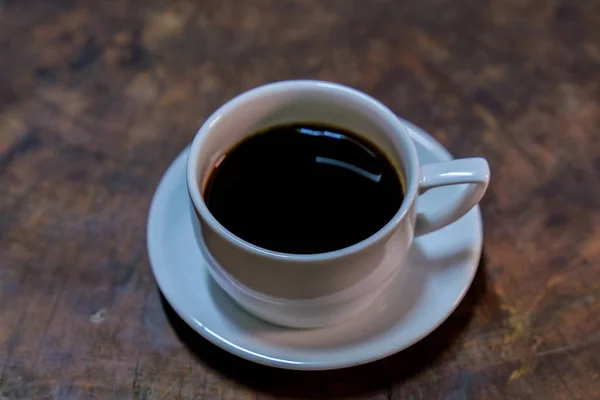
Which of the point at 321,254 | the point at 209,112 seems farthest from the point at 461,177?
the point at 209,112

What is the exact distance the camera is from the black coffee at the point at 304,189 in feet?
2.19

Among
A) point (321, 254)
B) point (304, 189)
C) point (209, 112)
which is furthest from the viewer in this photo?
point (209, 112)

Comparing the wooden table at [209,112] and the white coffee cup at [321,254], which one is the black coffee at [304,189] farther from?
the wooden table at [209,112]

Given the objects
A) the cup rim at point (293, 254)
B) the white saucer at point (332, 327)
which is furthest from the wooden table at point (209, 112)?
the cup rim at point (293, 254)

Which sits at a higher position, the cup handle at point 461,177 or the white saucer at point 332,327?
the cup handle at point 461,177

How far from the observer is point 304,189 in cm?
73

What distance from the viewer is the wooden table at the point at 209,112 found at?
67cm

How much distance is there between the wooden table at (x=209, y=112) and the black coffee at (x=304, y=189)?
131 mm

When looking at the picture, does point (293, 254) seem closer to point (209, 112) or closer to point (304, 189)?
point (304, 189)

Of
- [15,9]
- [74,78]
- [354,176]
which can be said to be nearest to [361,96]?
[354,176]

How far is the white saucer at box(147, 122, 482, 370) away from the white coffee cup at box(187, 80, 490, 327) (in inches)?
0.7

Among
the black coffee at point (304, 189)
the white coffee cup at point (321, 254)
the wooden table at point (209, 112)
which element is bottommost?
the wooden table at point (209, 112)

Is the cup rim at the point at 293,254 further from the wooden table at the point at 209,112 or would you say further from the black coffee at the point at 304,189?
the wooden table at the point at 209,112

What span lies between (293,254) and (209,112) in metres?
0.37
